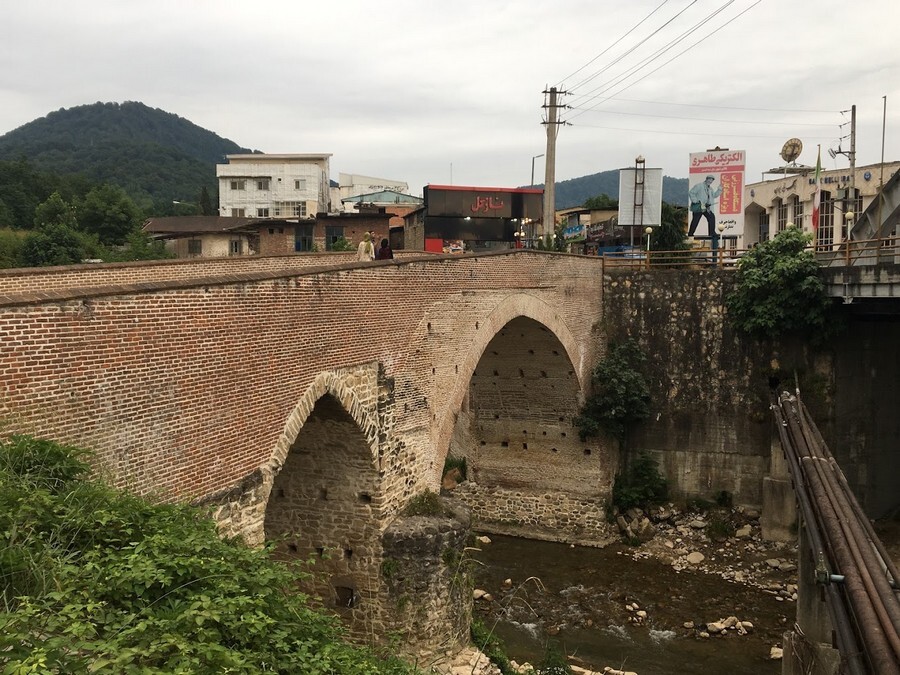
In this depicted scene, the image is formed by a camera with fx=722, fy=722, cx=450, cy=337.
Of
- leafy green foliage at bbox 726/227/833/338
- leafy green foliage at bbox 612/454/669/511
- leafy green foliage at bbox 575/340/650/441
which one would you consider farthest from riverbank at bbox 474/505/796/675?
leafy green foliage at bbox 726/227/833/338

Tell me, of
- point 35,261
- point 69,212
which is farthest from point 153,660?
point 69,212

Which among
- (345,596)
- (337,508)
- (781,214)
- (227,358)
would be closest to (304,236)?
(781,214)

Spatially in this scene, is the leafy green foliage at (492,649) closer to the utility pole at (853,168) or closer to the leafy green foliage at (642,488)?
the leafy green foliage at (642,488)

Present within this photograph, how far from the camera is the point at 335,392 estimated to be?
33.7 ft

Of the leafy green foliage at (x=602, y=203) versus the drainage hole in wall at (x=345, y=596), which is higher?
the leafy green foliage at (x=602, y=203)

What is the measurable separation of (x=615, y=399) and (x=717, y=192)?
1056 centimetres

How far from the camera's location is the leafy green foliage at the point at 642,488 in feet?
65.3

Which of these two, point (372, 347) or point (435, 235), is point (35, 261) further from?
point (372, 347)

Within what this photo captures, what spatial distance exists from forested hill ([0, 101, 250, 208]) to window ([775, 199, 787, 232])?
5236cm

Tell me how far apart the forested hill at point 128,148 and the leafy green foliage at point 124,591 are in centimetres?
6479

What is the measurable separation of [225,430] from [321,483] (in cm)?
394

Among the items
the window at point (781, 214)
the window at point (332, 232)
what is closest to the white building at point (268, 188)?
the window at point (332, 232)

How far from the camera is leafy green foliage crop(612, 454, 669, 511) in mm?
19891

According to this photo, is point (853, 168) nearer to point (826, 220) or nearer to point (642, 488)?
point (826, 220)
